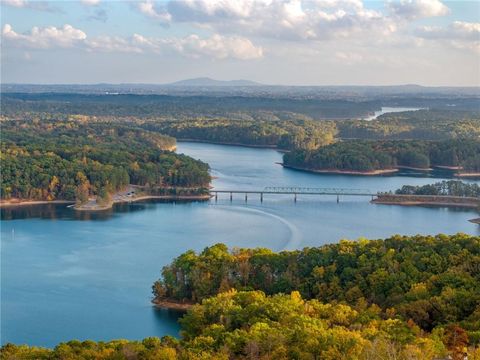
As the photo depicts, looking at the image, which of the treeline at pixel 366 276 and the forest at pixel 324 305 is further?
the treeline at pixel 366 276

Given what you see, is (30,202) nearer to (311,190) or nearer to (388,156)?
(311,190)

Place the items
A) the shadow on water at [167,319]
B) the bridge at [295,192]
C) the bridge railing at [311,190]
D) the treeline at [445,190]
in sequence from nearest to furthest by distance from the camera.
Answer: the shadow on water at [167,319] < the treeline at [445,190] < the bridge at [295,192] < the bridge railing at [311,190]

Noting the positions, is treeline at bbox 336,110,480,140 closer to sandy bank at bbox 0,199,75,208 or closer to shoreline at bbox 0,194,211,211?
shoreline at bbox 0,194,211,211

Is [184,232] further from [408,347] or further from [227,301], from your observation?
[408,347]

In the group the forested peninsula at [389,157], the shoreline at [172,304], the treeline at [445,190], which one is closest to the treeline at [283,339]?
the shoreline at [172,304]

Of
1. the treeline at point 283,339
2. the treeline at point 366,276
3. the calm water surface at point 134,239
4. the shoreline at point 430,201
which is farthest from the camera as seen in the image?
the shoreline at point 430,201

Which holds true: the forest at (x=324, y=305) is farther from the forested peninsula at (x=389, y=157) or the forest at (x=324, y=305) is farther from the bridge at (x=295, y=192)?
the forested peninsula at (x=389, y=157)

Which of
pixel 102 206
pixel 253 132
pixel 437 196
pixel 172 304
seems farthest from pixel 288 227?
pixel 253 132

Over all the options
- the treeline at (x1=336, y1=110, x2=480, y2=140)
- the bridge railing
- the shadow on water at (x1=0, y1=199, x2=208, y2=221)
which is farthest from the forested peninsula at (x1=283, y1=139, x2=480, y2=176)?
the shadow on water at (x1=0, y1=199, x2=208, y2=221)
